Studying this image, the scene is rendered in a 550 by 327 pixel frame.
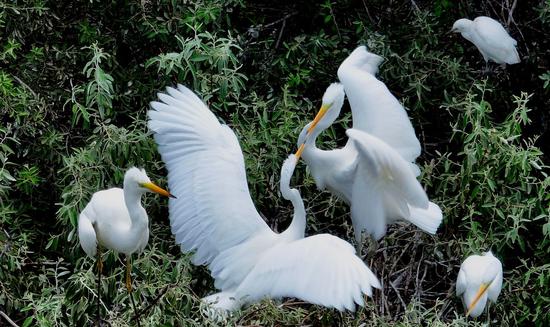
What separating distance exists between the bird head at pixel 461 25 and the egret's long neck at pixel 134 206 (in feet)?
5.94

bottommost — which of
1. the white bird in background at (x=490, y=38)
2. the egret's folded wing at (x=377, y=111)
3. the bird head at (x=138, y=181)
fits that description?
the white bird in background at (x=490, y=38)

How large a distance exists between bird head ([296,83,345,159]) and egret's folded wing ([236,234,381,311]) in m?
0.70

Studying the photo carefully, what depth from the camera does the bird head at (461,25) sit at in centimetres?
543

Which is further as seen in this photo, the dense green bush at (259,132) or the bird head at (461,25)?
the bird head at (461,25)

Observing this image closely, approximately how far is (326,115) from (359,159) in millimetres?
446

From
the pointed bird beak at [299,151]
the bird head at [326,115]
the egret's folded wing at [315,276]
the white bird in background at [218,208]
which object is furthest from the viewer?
the bird head at [326,115]

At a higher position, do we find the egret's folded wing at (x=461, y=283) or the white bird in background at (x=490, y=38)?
the white bird in background at (x=490, y=38)

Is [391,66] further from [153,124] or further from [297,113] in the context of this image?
[153,124]

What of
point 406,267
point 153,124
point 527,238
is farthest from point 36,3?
point 527,238

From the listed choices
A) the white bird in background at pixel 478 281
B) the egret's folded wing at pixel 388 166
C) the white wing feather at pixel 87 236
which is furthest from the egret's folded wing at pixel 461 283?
the white wing feather at pixel 87 236

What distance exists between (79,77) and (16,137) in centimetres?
50

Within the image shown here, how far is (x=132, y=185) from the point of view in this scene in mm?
4254

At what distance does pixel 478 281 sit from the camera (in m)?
4.46

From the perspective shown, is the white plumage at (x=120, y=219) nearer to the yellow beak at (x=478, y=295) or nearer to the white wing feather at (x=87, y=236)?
the white wing feather at (x=87, y=236)
